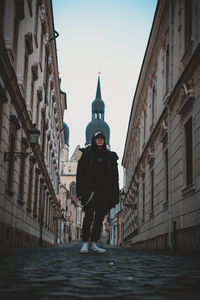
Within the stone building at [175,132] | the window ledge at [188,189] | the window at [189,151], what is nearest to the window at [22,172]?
the stone building at [175,132]

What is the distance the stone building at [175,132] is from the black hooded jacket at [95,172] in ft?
9.60

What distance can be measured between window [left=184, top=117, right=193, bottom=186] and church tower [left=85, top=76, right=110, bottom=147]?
3289 inches

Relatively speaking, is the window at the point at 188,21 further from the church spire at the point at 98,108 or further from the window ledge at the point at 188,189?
the church spire at the point at 98,108

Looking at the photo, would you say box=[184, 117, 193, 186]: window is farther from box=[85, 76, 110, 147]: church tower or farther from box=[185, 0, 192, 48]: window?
box=[85, 76, 110, 147]: church tower

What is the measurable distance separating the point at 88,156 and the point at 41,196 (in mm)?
17599

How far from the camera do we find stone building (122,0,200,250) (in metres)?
11.3

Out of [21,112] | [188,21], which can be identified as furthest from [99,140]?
[21,112]

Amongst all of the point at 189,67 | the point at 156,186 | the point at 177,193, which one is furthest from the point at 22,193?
the point at 189,67

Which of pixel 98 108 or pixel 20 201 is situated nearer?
pixel 20 201

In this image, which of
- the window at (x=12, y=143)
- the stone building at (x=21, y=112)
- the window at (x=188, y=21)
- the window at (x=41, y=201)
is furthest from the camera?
the window at (x=41, y=201)

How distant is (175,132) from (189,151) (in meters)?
1.86

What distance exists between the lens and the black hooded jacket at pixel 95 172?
820 cm

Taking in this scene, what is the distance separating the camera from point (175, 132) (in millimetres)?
13984

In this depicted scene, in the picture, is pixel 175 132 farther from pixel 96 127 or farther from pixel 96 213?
pixel 96 127
